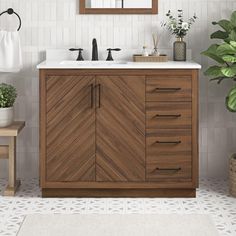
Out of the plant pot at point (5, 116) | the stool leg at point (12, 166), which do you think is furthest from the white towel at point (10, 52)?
the stool leg at point (12, 166)

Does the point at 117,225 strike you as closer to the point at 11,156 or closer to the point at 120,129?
the point at 120,129

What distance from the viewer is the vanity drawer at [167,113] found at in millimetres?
4402

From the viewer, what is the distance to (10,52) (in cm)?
475

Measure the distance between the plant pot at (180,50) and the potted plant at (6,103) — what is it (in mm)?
1220

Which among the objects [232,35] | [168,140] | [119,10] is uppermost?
[119,10]

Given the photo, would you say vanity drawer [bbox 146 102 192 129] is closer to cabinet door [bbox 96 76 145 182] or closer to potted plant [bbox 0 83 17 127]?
cabinet door [bbox 96 76 145 182]

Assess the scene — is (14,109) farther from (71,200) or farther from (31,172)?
(71,200)

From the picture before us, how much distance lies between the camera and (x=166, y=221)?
3.96 meters

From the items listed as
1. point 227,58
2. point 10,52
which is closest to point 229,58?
point 227,58

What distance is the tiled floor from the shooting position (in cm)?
406

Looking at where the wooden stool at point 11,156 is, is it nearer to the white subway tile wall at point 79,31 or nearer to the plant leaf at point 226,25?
the white subway tile wall at point 79,31

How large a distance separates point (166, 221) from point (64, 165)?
873 mm

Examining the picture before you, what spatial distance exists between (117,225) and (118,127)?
78 centimetres

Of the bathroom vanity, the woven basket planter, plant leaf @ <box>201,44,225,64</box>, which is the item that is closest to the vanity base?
the bathroom vanity
